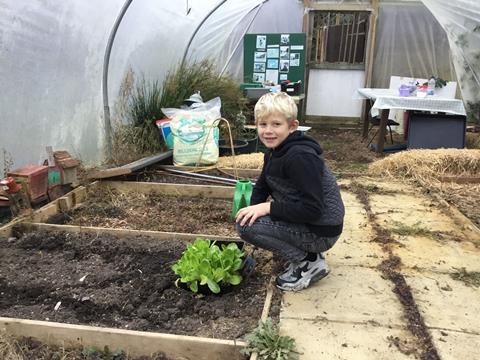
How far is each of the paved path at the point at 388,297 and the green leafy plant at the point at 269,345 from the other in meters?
0.08

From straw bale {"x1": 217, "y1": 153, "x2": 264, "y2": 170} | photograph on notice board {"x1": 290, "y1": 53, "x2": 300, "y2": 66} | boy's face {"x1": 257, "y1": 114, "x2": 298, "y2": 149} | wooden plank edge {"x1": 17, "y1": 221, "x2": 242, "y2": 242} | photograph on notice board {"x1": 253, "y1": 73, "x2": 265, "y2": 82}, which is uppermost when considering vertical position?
photograph on notice board {"x1": 290, "y1": 53, "x2": 300, "y2": 66}

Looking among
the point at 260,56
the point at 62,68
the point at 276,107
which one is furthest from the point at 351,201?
the point at 260,56

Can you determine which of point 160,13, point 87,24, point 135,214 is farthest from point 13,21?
point 160,13

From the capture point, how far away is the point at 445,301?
225 centimetres

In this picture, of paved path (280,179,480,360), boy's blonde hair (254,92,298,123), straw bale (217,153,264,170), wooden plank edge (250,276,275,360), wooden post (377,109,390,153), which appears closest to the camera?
paved path (280,179,480,360)

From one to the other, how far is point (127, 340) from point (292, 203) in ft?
3.12

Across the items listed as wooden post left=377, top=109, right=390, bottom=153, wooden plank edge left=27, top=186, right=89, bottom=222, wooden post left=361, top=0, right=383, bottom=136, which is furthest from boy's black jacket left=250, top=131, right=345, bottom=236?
wooden post left=361, top=0, right=383, bottom=136

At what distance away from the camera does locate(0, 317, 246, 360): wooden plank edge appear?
1.81 m

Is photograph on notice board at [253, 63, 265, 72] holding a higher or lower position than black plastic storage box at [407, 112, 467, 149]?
higher

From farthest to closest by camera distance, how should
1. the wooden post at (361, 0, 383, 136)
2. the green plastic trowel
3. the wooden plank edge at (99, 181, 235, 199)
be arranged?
1. the wooden post at (361, 0, 383, 136)
2. the wooden plank edge at (99, 181, 235, 199)
3. the green plastic trowel

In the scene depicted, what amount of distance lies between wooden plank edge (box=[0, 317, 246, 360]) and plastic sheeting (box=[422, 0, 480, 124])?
5458mm

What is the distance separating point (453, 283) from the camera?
2.46 meters

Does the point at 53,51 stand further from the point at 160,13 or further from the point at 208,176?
the point at 160,13

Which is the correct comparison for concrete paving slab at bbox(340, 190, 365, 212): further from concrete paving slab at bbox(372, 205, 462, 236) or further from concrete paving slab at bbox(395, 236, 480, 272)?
concrete paving slab at bbox(395, 236, 480, 272)
